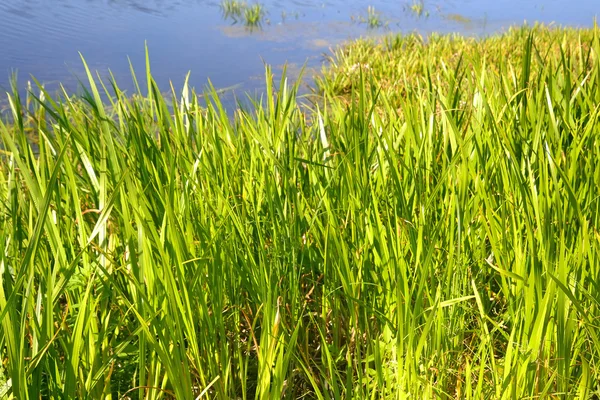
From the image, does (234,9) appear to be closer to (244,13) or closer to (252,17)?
(244,13)

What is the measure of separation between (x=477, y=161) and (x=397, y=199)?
1.01 ft

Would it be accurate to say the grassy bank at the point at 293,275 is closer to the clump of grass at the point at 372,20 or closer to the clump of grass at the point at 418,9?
the clump of grass at the point at 372,20

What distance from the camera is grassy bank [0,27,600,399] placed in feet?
3.28

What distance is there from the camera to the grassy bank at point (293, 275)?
3.28ft

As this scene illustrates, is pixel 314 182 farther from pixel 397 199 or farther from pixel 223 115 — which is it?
pixel 223 115

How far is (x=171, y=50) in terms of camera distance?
7121 mm

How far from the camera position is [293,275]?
3.99ft


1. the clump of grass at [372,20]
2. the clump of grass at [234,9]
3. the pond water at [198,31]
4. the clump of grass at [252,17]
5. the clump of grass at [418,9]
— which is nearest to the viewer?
the pond water at [198,31]

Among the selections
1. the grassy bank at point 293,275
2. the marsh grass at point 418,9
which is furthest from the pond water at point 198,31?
the grassy bank at point 293,275

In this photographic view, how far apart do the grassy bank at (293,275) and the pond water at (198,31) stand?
107 inches

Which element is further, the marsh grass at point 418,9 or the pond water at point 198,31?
the marsh grass at point 418,9

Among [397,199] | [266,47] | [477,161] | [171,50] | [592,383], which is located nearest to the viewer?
[592,383]

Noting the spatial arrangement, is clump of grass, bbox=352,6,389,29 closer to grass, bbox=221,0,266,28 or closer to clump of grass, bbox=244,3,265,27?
grass, bbox=221,0,266,28

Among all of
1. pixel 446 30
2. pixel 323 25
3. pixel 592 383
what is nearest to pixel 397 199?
pixel 592 383
